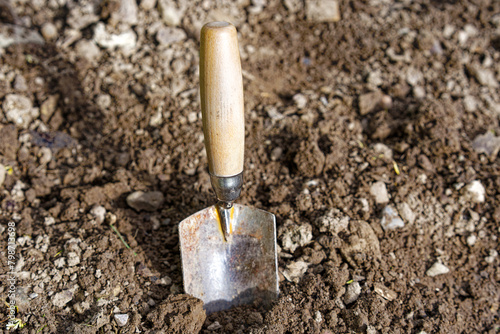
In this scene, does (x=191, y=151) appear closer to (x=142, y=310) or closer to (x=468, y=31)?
(x=142, y=310)

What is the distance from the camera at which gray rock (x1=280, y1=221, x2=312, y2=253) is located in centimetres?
222

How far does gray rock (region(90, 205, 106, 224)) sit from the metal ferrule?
0.73 meters

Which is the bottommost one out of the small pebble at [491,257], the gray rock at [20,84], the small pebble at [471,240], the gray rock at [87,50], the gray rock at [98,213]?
the small pebble at [491,257]

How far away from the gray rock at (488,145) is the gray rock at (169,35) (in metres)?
2.08

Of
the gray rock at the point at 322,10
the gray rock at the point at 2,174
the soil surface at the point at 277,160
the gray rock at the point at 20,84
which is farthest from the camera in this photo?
the gray rock at the point at 322,10

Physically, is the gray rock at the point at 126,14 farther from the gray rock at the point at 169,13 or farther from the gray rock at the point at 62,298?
the gray rock at the point at 62,298

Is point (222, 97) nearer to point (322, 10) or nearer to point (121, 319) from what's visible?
point (121, 319)

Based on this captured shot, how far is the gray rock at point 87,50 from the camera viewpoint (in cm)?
299

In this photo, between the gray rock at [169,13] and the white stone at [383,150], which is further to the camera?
the gray rock at [169,13]

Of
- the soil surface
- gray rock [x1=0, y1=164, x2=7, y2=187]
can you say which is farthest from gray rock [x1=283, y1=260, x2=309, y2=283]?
gray rock [x1=0, y1=164, x2=7, y2=187]

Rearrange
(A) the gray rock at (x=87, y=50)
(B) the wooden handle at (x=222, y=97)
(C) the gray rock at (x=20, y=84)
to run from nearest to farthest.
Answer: (B) the wooden handle at (x=222, y=97), (C) the gray rock at (x=20, y=84), (A) the gray rock at (x=87, y=50)

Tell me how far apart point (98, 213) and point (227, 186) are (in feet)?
Result: 2.66

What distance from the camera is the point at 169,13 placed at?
3.07 metres

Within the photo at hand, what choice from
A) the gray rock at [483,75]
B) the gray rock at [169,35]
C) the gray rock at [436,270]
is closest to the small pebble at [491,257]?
the gray rock at [436,270]
